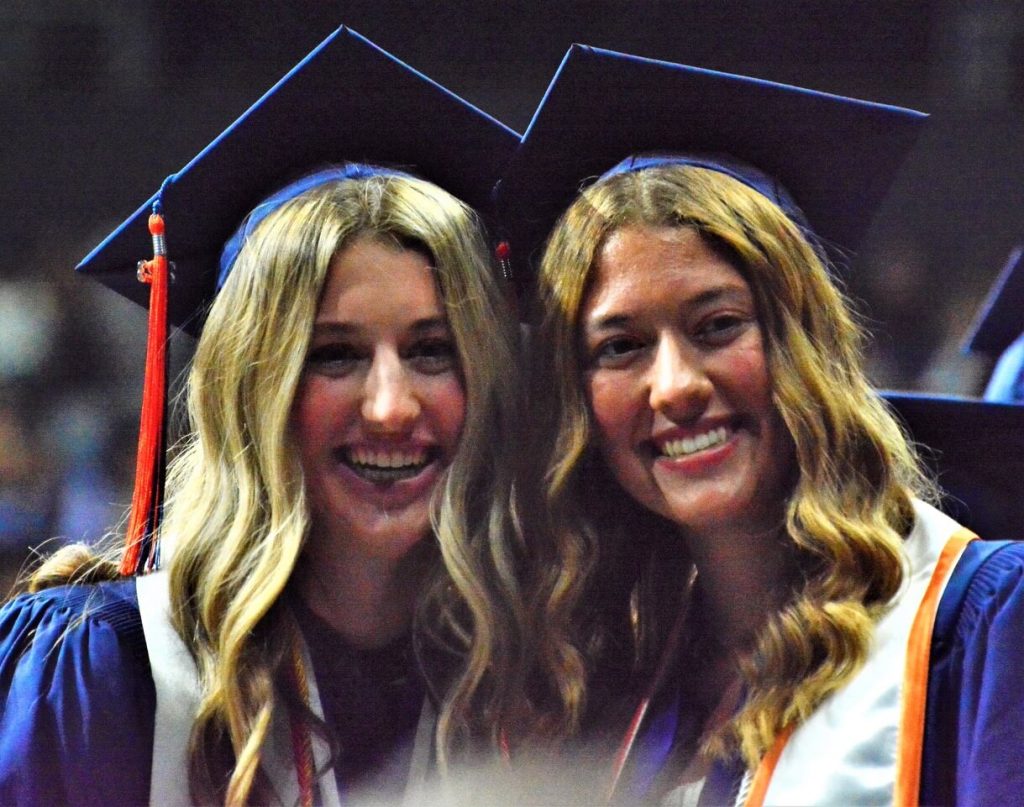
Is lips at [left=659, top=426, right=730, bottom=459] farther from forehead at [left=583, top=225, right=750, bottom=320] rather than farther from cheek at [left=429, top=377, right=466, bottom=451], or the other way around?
cheek at [left=429, top=377, right=466, bottom=451]

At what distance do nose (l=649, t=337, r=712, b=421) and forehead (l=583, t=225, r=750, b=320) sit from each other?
6 cm

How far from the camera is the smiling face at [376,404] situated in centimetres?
130

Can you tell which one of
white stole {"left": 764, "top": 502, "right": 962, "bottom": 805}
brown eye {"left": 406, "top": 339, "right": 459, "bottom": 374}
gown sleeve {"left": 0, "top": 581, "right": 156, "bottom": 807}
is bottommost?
gown sleeve {"left": 0, "top": 581, "right": 156, "bottom": 807}

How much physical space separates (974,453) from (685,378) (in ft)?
1.29

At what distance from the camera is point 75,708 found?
1.27m

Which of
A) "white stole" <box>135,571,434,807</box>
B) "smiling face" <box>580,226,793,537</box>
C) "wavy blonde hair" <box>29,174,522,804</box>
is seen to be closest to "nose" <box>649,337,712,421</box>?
"smiling face" <box>580,226,793,537</box>

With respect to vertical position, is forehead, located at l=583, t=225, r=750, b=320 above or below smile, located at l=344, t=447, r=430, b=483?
above

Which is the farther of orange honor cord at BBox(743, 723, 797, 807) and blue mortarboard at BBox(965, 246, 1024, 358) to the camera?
blue mortarboard at BBox(965, 246, 1024, 358)

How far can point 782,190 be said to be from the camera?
1.34 meters

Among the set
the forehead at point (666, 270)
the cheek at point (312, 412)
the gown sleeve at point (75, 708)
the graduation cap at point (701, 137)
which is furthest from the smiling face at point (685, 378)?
the gown sleeve at point (75, 708)

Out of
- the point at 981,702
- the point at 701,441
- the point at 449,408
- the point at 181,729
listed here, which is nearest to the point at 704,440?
the point at 701,441

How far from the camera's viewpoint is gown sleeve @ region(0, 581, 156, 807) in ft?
4.12

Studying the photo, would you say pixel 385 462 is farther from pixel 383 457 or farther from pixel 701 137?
pixel 701 137

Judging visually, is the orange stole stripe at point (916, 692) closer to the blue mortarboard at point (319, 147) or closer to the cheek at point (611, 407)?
the cheek at point (611, 407)
